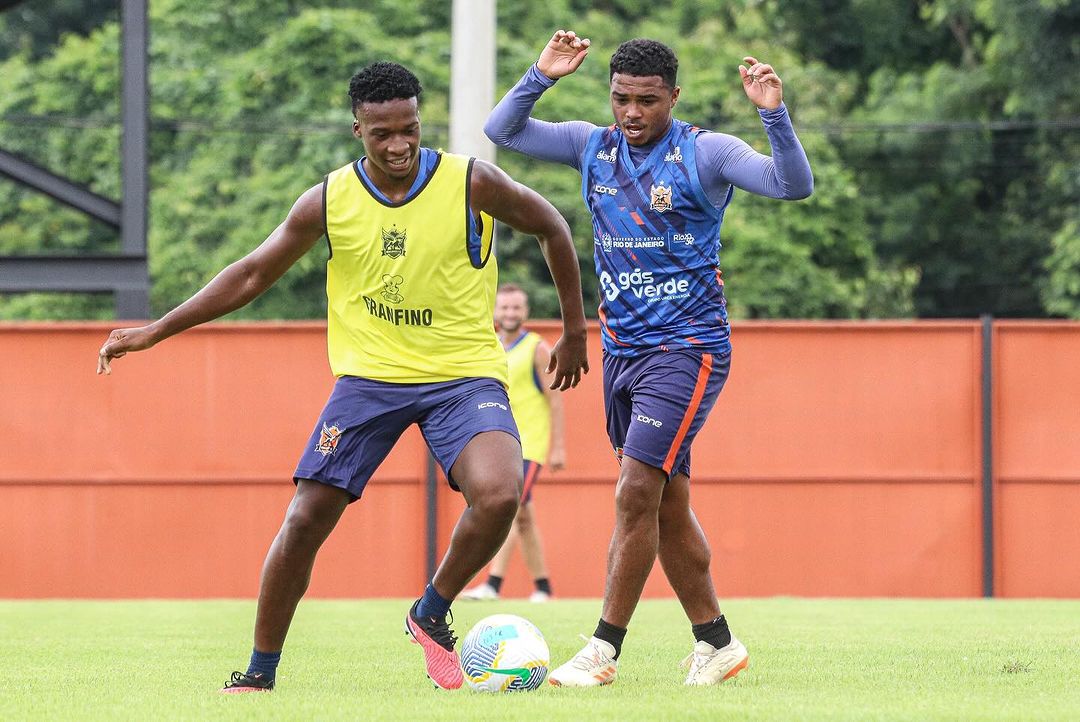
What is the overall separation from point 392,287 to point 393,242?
16 centimetres

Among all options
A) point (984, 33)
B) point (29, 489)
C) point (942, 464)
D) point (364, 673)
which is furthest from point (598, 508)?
point (984, 33)

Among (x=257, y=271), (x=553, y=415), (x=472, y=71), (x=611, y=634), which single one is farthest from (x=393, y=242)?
(x=472, y=71)

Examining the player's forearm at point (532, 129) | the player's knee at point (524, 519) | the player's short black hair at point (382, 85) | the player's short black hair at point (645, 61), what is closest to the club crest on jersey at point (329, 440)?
the player's short black hair at point (382, 85)

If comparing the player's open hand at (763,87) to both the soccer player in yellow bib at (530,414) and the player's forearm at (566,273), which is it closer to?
the player's forearm at (566,273)

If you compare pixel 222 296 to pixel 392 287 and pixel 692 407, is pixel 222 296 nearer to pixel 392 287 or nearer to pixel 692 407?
pixel 392 287

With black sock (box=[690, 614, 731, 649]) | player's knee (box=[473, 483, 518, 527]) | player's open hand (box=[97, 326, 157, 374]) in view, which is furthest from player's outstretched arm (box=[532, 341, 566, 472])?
player's open hand (box=[97, 326, 157, 374])

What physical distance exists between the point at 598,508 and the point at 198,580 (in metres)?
3.14

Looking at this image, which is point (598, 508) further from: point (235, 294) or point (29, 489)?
point (235, 294)

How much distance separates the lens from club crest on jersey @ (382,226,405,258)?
5.77m

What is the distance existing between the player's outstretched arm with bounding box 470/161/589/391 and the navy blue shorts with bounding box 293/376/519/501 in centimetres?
39

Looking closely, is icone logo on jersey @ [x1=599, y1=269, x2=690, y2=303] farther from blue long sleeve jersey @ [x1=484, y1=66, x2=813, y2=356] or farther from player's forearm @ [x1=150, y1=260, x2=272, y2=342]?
player's forearm @ [x1=150, y1=260, x2=272, y2=342]

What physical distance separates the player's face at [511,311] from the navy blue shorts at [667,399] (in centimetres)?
561

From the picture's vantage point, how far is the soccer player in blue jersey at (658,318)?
19.5ft

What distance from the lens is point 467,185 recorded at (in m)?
5.82
